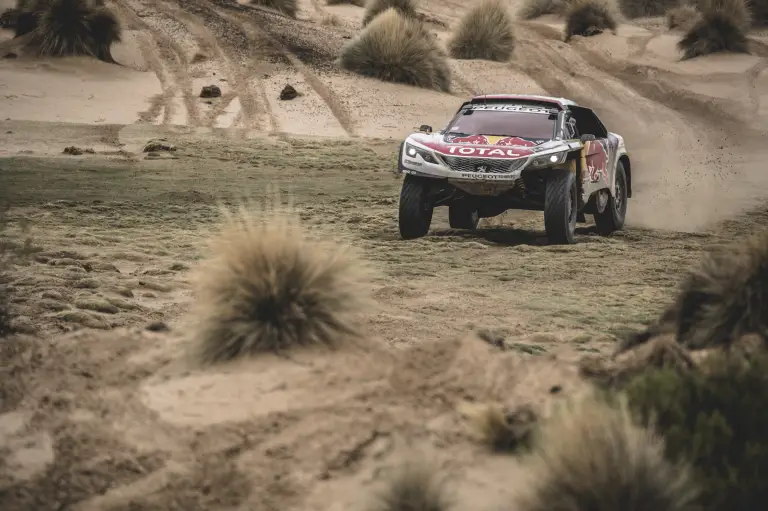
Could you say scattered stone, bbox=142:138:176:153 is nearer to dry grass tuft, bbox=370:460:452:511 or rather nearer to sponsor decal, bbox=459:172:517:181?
sponsor decal, bbox=459:172:517:181

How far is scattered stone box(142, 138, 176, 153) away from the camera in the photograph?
1805cm

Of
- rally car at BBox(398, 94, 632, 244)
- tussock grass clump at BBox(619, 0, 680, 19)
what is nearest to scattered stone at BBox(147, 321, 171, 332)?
rally car at BBox(398, 94, 632, 244)

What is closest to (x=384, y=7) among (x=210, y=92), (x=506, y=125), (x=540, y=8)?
(x=540, y=8)

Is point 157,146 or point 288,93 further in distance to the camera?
point 288,93

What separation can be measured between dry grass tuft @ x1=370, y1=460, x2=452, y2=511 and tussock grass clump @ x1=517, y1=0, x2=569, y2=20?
3371 centimetres

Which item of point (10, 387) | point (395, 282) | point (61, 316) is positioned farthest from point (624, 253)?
point (10, 387)

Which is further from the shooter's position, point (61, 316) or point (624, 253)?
point (624, 253)

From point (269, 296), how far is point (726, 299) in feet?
7.96

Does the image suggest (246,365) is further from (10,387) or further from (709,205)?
(709,205)

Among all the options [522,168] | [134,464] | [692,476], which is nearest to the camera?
[692,476]

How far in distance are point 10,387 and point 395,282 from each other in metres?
3.99

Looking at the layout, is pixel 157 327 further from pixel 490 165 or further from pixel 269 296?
pixel 490 165

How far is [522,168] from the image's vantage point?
10.9m

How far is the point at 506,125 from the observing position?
462 inches
